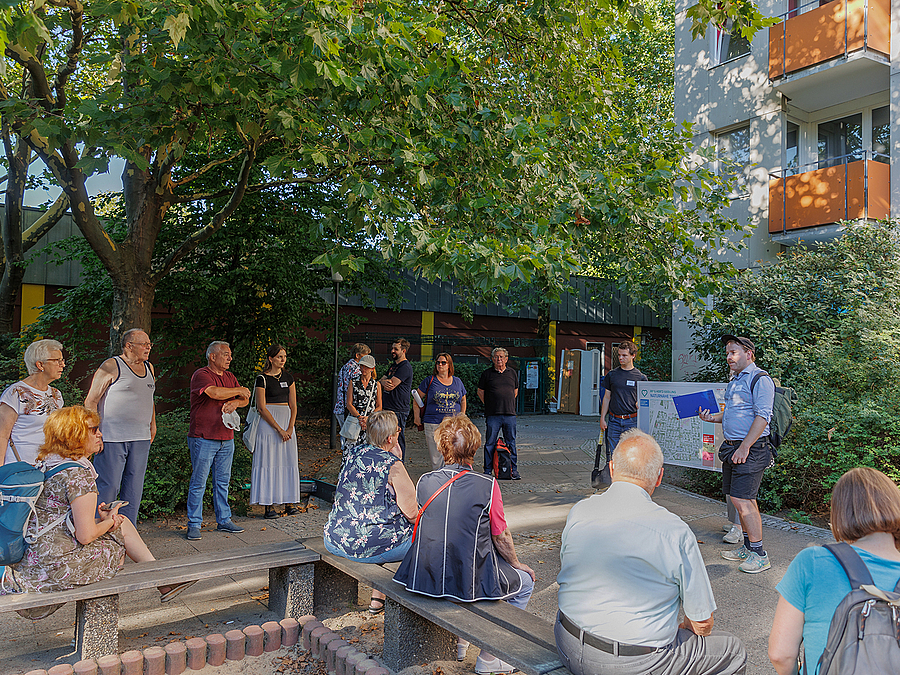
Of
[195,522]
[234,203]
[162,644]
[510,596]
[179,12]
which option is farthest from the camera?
[234,203]

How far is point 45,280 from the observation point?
1464 cm

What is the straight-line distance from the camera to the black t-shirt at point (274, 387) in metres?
6.75

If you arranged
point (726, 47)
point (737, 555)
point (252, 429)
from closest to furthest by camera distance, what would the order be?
point (737, 555) → point (252, 429) → point (726, 47)

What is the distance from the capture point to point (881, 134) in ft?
42.8

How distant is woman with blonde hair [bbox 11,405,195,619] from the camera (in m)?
3.54

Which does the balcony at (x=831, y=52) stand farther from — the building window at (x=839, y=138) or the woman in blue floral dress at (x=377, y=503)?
the woman in blue floral dress at (x=377, y=503)

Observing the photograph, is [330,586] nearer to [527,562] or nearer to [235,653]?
[235,653]

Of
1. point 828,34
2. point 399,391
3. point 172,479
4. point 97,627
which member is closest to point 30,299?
point 172,479

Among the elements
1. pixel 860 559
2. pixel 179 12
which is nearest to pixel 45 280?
pixel 179 12

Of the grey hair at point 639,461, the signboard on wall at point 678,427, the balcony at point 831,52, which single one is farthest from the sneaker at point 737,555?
the balcony at point 831,52

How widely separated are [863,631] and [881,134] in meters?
14.2

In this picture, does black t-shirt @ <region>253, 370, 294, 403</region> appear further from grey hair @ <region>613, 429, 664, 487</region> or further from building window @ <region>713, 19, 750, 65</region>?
building window @ <region>713, 19, 750, 65</region>

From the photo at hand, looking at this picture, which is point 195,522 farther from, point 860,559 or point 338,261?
point 860,559

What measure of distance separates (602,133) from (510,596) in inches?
270
